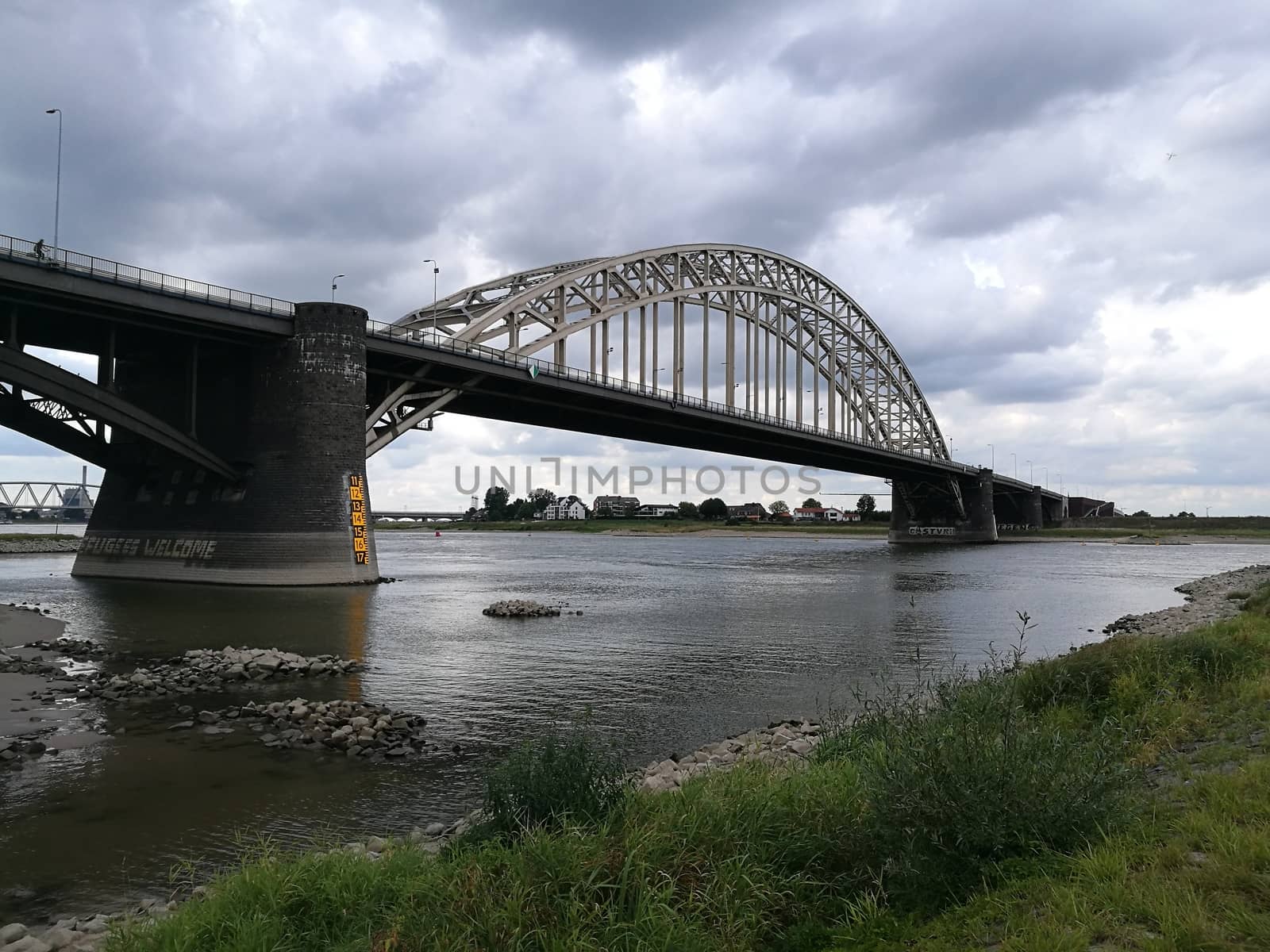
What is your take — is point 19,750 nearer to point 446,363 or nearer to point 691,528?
point 446,363

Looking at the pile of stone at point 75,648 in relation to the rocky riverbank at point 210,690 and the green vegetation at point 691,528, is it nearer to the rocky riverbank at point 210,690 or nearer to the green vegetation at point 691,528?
the rocky riverbank at point 210,690

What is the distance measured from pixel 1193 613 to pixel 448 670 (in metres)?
20.1

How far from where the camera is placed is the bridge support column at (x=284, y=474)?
3747cm

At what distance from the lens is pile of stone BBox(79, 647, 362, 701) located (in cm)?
1531

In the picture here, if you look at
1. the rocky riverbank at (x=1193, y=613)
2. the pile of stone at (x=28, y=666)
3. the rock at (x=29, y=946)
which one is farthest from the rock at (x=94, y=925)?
the rocky riverbank at (x=1193, y=613)

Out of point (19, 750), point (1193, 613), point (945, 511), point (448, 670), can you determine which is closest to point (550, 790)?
point (19, 750)

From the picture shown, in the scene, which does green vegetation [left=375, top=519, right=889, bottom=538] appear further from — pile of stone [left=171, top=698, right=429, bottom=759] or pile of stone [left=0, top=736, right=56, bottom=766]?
pile of stone [left=0, top=736, right=56, bottom=766]

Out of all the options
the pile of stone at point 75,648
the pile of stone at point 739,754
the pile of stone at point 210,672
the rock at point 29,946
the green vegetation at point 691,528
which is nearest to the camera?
the rock at point 29,946

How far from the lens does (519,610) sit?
2916 centimetres

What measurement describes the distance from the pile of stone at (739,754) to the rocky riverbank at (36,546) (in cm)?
7228

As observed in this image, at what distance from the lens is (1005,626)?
26562 millimetres

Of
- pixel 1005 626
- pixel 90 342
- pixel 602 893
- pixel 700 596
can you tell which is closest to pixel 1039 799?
pixel 602 893

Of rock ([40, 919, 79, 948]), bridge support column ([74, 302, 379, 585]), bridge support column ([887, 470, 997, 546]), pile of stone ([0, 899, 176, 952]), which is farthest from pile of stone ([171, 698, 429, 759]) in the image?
bridge support column ([887, 470, 997, 546])

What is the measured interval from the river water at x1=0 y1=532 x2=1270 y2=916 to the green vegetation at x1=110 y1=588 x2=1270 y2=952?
300cm
